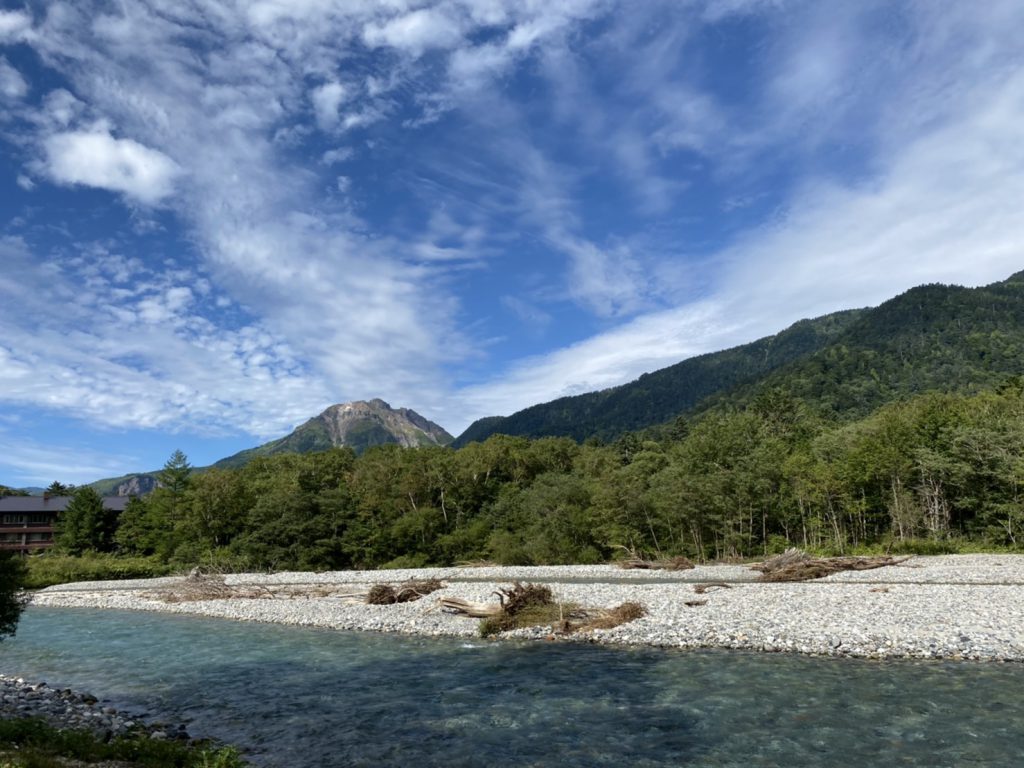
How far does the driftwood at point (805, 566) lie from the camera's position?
1264 inches

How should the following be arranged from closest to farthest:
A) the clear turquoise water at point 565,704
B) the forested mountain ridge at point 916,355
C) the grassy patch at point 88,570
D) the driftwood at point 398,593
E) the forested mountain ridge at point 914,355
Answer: the clear turquoise water at point 565,704 → the driftwood at point 398,593 → the grassy patch at point 88,570 → the forested mountain ridge at point 916,355 → the forested mountain ridge at point 914,355

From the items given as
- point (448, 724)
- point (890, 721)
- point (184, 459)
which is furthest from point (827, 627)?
point (184, 459)

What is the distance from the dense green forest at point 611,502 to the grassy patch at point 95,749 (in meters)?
44.3

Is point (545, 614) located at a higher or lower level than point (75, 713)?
higher

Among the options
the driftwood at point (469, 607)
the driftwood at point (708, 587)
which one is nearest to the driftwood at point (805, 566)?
the driftwood at point (708, 587)

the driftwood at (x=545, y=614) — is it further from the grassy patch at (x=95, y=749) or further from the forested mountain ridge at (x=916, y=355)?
the forested mountain ridge at (x=916, y=355)

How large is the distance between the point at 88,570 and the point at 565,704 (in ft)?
212

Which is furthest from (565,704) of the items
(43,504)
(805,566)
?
(43,504)

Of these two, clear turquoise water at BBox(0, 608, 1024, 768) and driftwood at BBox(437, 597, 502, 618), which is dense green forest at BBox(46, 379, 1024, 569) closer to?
driftwood at BBox(437, 597, 502, 618)

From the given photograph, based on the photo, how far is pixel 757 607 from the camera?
22016 mm

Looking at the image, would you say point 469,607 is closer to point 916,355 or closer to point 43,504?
point 43,504

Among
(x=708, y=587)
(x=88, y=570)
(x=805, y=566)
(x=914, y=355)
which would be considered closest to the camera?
(x=708, y=587)

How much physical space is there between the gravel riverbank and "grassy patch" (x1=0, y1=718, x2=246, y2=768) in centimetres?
1291

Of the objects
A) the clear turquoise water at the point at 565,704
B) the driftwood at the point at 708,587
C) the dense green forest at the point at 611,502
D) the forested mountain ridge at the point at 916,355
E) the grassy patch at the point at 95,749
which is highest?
the forested mountain ridge at the point at 916,355
